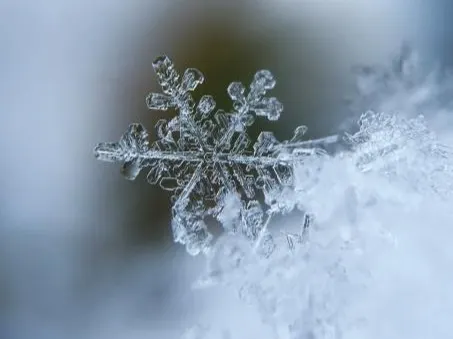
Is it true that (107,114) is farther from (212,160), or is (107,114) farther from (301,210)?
(301,210)

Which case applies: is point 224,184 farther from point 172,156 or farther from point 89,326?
point 89,326

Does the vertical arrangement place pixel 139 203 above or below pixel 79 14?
below

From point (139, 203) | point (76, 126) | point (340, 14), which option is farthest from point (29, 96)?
point (340, 14)

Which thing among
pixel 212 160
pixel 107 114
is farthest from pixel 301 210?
pixel 107 114
